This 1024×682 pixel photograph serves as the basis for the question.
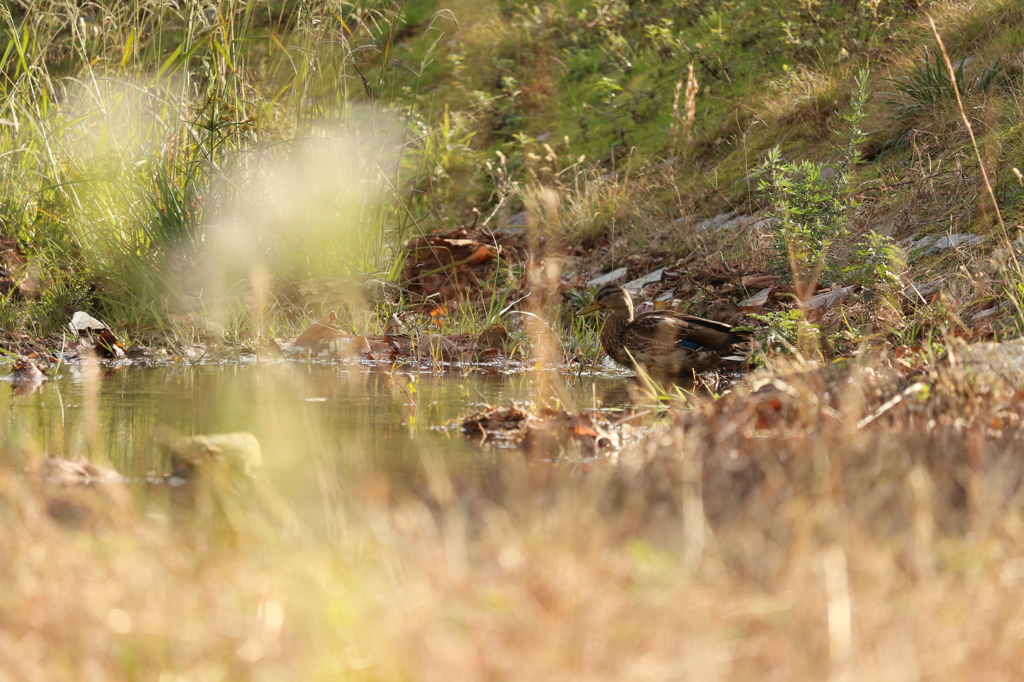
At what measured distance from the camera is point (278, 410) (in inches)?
156

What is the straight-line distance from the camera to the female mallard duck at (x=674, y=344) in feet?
17.0

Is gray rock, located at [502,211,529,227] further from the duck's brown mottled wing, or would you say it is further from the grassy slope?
the duck's brown mottled wing

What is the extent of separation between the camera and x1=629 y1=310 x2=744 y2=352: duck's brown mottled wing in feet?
17.0

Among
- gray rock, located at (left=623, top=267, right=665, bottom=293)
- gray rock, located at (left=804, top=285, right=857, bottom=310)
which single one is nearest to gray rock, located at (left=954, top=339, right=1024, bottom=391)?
gray rock, located at (left=804, top=285, right=857, bottom=310)

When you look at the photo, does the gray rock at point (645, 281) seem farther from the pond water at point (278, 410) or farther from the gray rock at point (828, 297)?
the pond water at point (278, 410)

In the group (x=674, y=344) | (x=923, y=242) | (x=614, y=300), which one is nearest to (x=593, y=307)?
(x=614, y=300)

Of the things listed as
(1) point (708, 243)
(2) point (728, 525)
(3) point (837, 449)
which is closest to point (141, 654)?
(2) point (728, 525)

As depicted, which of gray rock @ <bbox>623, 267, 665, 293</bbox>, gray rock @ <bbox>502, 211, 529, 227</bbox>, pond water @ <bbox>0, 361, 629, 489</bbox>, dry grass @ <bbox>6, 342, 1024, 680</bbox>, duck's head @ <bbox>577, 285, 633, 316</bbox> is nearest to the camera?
dry grass @ <bbox>6, 342, 1024, 680</bbox>

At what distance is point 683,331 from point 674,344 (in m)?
0.08

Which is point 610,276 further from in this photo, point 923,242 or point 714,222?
point 923,242

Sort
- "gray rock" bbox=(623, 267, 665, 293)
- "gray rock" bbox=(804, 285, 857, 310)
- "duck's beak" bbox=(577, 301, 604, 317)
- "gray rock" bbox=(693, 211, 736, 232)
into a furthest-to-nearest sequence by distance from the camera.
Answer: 1. "gray rock" bbox=(693, 211, 736, 232)
2. "gray rock" bbox=(623, 267, 665, 293)
3. "duck's beak" bbox=(577, 301, 604, 317)
4. "gray rock" bbox=(804, 285, 857, 310)

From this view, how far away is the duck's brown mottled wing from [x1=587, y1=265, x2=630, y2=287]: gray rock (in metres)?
2.15

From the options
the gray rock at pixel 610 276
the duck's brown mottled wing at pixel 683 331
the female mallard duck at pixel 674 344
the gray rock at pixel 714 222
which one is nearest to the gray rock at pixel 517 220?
the gray rock at pixel 610 276

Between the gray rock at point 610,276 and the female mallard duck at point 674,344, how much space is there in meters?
1.98
